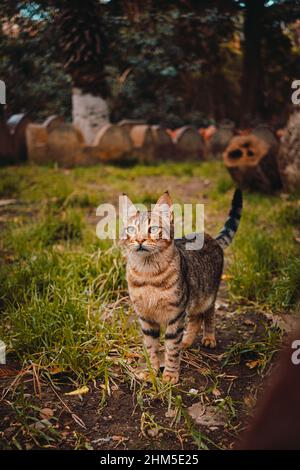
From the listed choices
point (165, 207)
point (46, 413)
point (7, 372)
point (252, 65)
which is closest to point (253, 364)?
point (165, 207)

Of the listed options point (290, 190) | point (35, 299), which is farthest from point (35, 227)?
point (290, 190)

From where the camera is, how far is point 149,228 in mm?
2205

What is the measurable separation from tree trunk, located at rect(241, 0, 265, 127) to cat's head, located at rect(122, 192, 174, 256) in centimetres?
179

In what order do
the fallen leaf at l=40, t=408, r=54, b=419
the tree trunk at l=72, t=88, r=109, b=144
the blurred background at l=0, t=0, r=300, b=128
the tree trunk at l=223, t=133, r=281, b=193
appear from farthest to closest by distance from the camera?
the tree trunk at l=72, t=88, r=109, b=144 < the tree trunk at l=223, t=133, r=281, b=193 < the blurred background at l=0, t=0, r=300, b=128 < the fallen leaf at l=40, t=408, r=54, b=419

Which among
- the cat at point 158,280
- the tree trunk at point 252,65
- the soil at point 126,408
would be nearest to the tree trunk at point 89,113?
the tree trunk at point 252,65

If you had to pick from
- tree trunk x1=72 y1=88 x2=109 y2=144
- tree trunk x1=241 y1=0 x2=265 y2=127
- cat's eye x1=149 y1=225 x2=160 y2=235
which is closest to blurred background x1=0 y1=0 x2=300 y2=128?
tree trunk x1=241 y1=0 x2=265 y2=127

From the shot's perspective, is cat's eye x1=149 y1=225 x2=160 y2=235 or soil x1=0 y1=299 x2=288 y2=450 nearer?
soil x1=0 y1=299 x2=288 y2=450

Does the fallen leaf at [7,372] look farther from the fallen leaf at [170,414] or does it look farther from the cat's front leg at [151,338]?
the fallen leaf at [170,414]

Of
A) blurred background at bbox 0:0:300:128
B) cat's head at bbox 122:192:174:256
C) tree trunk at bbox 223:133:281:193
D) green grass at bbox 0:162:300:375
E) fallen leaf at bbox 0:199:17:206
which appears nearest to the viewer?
cat's head at bbox 122:192:174:256

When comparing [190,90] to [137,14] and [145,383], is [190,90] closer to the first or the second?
[137,14]

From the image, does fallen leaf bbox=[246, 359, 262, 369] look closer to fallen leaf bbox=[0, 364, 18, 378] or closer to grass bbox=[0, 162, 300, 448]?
grass bbox=[0, 162, 300, 448]

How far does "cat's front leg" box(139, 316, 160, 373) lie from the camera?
93.8 inches

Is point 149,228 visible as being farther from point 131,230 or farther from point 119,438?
point 119,438

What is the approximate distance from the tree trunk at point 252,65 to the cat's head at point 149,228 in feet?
5.86
